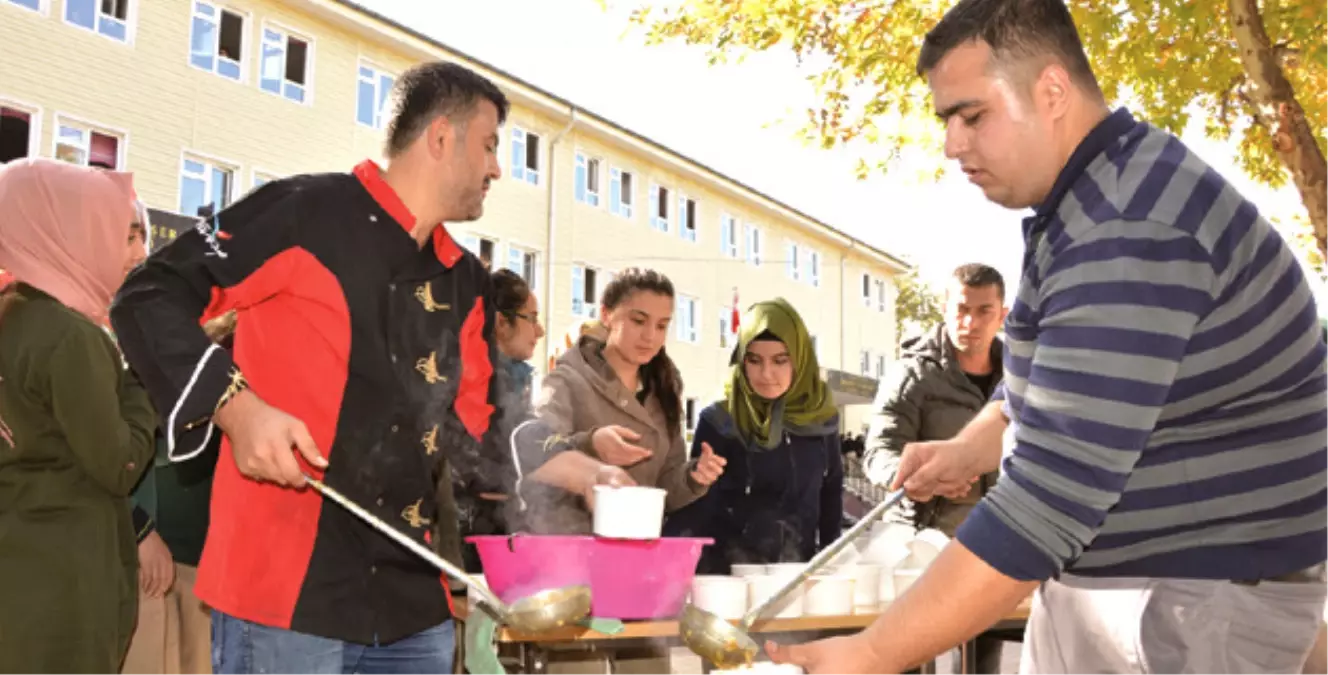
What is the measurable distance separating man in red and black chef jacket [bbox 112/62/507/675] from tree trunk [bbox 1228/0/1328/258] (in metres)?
5.74

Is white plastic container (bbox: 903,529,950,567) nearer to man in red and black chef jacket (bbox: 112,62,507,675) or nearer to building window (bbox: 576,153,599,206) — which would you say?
man in red and black chef jacket (bbox: 112,62,507,675)

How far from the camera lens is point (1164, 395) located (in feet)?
4.48

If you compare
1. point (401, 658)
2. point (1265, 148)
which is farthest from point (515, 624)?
point (1265, 148)

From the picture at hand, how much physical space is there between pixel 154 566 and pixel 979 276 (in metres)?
3.53

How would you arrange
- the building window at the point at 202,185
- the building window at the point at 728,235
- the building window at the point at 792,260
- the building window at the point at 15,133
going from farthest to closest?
the building window at the point at 792,260
the building window at the point at 728,235
the building window at the point at 202,185
the building window at the point at 15,133

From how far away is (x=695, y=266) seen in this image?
26.7m

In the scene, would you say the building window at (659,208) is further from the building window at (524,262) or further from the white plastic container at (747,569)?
the white plastic container at (747,569)

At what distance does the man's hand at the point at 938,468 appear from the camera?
2459mm

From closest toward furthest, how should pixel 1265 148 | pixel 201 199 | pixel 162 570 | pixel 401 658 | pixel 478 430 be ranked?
1. pixel 401 658
2. pixel 478 430
3. pixel 162 570
4. pixel 1265 148
5. pixel 201 199

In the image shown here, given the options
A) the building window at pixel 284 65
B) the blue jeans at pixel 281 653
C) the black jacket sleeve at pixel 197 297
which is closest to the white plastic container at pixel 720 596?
the blue jeans at pixel 281 653

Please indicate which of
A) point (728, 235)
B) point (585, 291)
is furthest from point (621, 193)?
point (728, 235)

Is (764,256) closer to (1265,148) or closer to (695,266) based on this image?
(695,266)

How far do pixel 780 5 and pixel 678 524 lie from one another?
5102 millimetres

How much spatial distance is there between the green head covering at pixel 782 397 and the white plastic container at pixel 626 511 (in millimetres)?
1819
